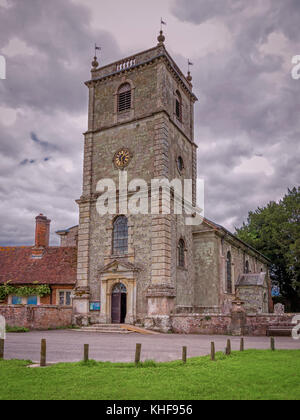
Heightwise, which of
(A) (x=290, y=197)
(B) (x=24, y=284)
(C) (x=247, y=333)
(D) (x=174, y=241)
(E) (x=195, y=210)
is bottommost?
(C) (x=247, y=333)

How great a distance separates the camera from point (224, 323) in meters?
20.9

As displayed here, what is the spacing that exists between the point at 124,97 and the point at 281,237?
24.8 meters

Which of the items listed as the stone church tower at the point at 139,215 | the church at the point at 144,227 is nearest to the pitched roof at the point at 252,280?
the church at the point at 144,227

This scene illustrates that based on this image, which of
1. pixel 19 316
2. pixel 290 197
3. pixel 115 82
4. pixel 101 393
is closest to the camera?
pixel 101 393

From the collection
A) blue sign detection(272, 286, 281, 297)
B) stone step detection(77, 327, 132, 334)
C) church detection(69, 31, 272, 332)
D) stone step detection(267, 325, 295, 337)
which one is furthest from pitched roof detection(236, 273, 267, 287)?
blue sign detection(272, 286, 281, 297)

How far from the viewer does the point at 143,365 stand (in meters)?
9.55

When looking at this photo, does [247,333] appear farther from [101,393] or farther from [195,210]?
[101,393]

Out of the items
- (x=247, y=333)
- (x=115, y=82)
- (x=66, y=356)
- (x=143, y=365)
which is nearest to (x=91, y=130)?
(x=115, y=82)

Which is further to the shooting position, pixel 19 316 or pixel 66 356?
pixel 19 316

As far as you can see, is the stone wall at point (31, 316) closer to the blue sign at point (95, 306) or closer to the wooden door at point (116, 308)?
the blue sign at point (95, 306)

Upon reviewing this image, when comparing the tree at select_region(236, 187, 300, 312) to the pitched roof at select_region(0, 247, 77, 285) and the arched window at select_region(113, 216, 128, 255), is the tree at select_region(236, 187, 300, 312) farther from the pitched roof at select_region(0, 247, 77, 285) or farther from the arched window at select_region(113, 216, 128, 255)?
the pitched roof at select_region(0, 247, 77, 285)

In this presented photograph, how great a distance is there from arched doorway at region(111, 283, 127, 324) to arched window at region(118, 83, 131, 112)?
40.8 feet

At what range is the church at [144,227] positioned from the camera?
2405 cm
